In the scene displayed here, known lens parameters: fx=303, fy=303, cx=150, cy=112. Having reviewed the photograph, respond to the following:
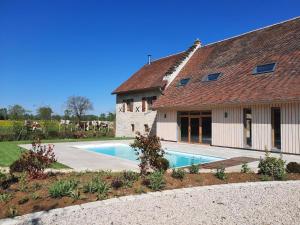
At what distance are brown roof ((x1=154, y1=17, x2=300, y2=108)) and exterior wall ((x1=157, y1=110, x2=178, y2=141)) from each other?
96 cm

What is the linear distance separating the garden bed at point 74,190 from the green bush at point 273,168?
0.29 metres

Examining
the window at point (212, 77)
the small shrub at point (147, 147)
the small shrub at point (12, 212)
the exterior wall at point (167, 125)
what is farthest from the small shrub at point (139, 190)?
the exterior wall at point (167, 125)

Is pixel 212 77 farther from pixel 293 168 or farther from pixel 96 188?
pixel 96 188

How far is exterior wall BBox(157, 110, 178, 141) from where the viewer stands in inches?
897

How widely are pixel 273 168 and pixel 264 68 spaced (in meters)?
9.93

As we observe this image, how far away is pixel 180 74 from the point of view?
2553 centimetres

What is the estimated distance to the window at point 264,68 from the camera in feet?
56.2

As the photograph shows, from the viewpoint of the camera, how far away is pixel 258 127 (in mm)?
16391

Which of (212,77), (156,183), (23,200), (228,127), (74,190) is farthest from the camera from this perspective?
(212,77)

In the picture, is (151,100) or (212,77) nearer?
(212,77)

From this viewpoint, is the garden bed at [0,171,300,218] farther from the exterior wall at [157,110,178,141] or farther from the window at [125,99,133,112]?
the window at [125,99,133,112]

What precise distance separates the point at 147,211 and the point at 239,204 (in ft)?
6.62

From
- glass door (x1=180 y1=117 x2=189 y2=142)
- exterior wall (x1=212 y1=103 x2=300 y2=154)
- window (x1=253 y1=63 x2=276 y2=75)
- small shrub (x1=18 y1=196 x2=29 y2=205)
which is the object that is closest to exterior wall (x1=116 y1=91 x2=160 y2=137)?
glass door (x1=180 y1=117 x2=189 y2=142)

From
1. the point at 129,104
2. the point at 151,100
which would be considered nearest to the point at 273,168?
the point at 151,100
